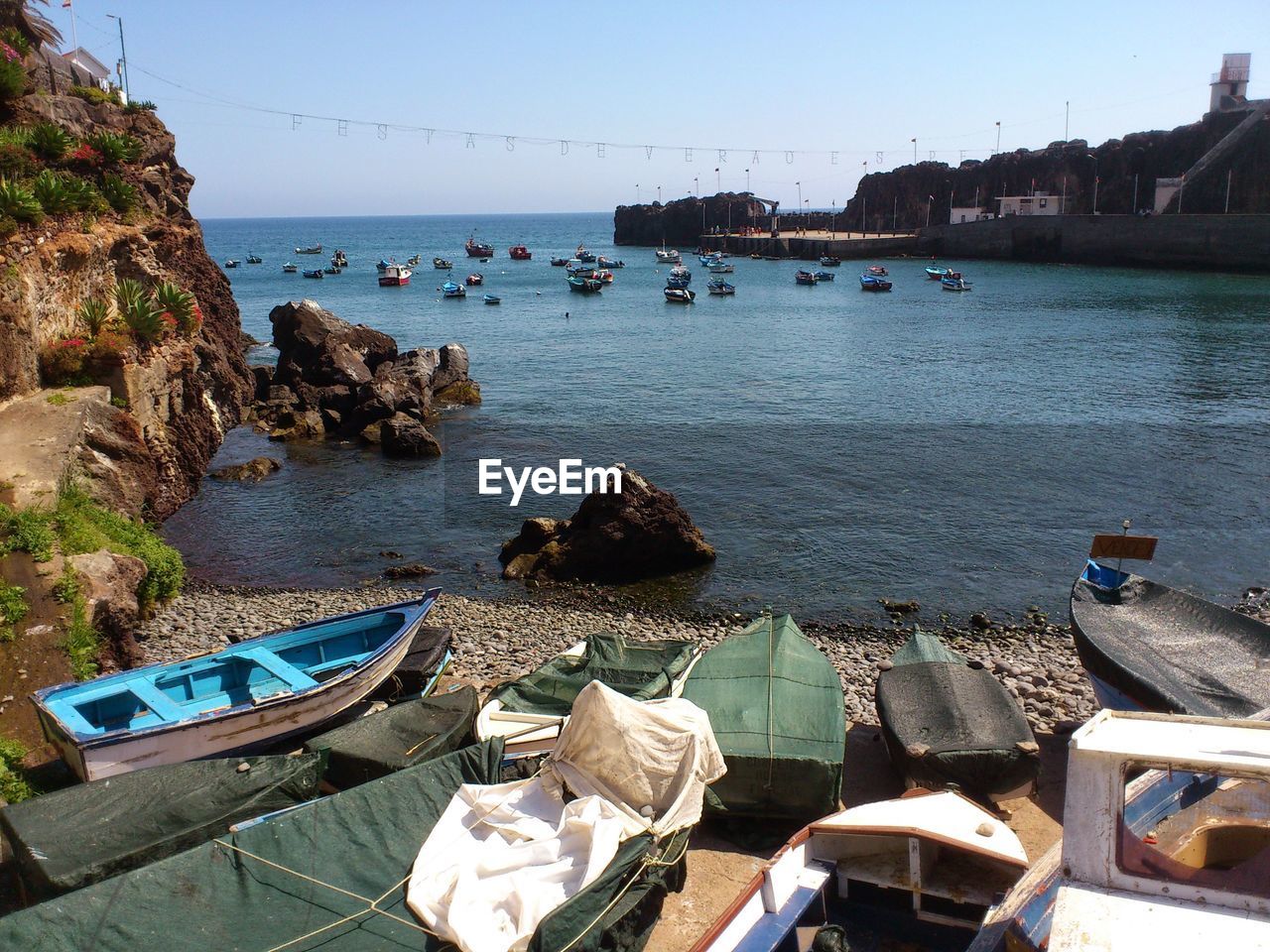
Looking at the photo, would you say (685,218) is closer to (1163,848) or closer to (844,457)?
(844,457)

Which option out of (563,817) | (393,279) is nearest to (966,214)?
(393,279)

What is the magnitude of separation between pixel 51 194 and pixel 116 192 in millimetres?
3435

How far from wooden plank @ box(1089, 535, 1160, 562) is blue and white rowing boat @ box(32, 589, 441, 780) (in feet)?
39.3

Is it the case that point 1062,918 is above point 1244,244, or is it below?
below

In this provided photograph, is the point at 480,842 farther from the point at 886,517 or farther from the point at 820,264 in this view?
the point at 820,264

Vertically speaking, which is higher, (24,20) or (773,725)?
(24,20)

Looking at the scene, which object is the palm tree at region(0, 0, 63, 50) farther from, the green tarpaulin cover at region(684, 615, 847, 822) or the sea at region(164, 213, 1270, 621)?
the green tarpaulin cover at region(684, 615, 847, 822)

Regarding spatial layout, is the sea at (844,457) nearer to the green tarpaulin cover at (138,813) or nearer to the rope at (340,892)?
the green tarpaulin cover at (138,813)

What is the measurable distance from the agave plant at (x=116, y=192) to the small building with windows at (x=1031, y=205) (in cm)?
12283

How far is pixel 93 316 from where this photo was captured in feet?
78.0

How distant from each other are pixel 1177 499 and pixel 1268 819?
27.0m

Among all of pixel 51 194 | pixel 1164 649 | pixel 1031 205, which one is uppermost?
pixel 1031 205

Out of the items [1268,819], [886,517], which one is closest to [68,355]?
[886,517]

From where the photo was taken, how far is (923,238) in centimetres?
13162
